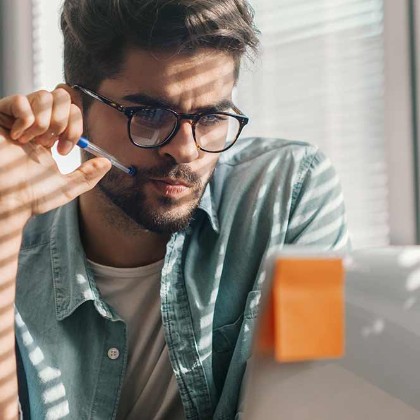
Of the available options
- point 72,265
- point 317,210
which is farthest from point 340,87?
point 72,265

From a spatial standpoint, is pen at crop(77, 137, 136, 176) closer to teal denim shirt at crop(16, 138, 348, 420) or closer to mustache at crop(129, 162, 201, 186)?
mustache at crop(129, 162, 201, 186)

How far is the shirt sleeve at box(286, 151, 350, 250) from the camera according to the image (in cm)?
124

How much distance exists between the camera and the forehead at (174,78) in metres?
1.22

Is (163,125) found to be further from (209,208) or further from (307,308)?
(307,308)

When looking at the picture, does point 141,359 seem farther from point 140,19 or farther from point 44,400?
point 140,19

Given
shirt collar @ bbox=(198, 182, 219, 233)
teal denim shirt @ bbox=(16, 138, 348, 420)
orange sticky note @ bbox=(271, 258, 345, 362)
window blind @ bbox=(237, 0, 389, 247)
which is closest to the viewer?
orange sticky note @ bbox=(271, 258, 345, 362)

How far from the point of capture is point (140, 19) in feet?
4.13

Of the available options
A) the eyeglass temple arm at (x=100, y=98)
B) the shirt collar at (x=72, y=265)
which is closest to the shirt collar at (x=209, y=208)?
the shirt collar at (x=72, y=265)

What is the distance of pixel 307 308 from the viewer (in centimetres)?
54

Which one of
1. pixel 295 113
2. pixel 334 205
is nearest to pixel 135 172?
pixel 334 205

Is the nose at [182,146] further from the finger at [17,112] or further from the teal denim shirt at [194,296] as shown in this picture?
the finger at [17,112]

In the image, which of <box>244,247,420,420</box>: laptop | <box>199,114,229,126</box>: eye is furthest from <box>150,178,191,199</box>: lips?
<box>244,247,420,420</box>: laptop

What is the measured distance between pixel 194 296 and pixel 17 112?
0.45m

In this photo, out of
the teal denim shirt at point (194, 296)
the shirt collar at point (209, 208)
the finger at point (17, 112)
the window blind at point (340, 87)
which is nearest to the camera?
the finger at point (17, 112)
